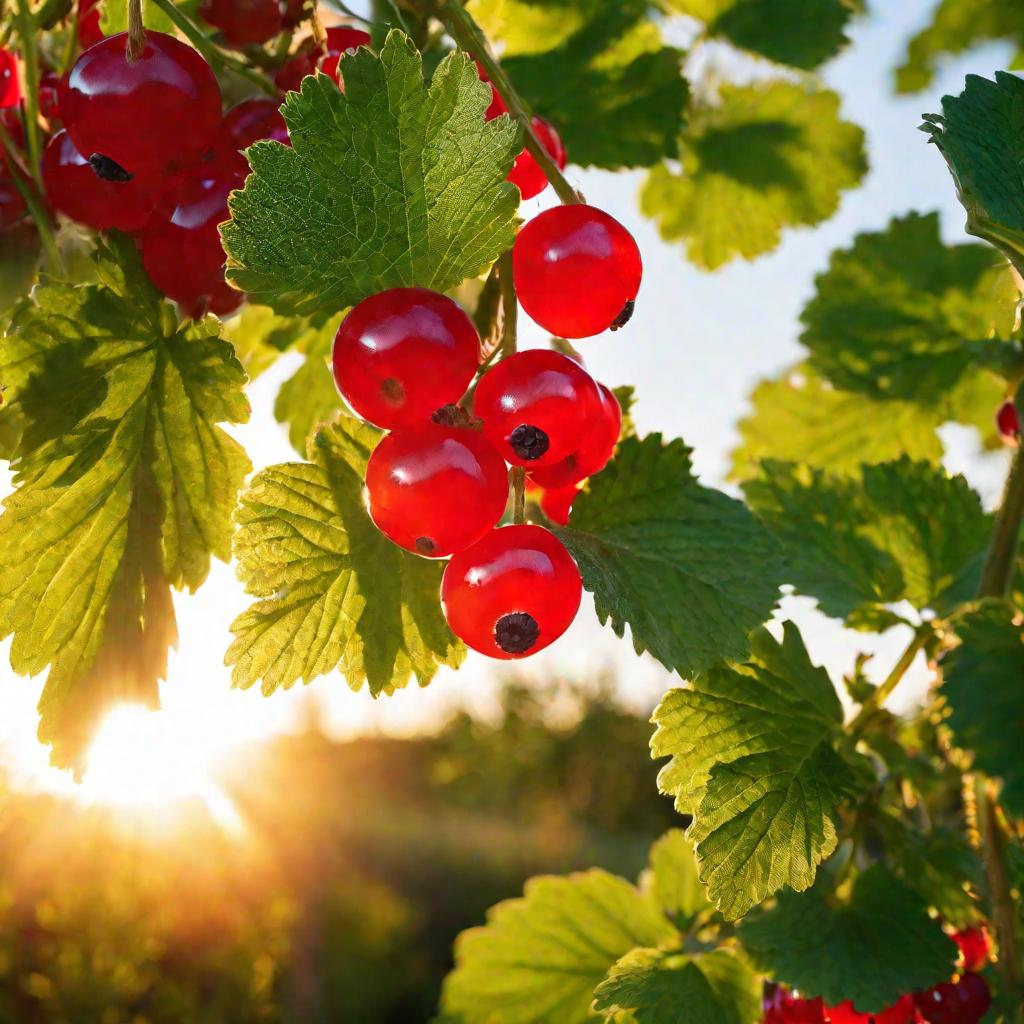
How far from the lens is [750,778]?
26.2 inches

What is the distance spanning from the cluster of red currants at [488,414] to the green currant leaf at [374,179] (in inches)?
1.2

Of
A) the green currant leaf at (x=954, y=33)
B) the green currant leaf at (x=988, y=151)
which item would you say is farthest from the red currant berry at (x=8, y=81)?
the green currant leaf at (x=954, y=33)

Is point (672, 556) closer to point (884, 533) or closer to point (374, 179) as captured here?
point (374, 179)

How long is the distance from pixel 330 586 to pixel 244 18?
0.40 metres

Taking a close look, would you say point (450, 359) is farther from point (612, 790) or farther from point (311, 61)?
point (612, 790)

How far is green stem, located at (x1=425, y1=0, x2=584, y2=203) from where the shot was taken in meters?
0.57

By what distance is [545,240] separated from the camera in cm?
55

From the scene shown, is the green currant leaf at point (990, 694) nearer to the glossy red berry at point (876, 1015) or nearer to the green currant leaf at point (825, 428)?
the glossy red berry at point (876, 1015)

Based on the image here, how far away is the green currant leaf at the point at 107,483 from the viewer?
2.04 feet

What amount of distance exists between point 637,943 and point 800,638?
42 centimetres

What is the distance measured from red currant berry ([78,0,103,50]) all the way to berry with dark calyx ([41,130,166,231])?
104mm

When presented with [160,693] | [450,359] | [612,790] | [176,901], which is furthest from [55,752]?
[612,790]

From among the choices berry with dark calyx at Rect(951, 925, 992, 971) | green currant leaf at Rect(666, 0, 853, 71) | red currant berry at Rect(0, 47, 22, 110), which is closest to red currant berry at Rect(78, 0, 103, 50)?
red currant berry at Rect(0, 47, 22, 110)

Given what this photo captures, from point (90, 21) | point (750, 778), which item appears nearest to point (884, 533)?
point (750, 778)
